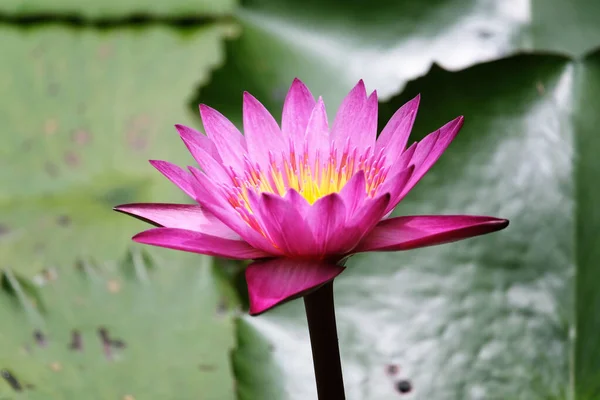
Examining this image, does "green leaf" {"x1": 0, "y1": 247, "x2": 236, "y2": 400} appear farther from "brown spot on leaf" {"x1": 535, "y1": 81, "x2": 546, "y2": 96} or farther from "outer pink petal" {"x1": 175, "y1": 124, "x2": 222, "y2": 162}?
"brown spot on leaf" {"x1": 535, "y1": 81, "x2": 546, "y2": 96}

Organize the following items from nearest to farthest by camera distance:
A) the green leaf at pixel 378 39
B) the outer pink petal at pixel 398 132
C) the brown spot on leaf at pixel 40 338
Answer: the outer pink petal at pixel 398 132, the brown spot on leaf at pixel 40 338, the green leaf at pixel 378 39

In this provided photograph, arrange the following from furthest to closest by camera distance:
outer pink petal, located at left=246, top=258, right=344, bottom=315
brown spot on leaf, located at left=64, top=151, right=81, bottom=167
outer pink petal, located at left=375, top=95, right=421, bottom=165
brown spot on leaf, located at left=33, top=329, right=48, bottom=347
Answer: brown spot on leaf, located at left=64, top=151, right=81, bottom=167 < brown spot on leaf, located at left=33, top=329, right=48, bottom=347 < outer pink petal, located at left=375, top=95, right=421, bottom=165 < outer pink petal, located at left=246, top=258, right=344, bottom=315

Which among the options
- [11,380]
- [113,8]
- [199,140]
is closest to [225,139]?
[199,140]

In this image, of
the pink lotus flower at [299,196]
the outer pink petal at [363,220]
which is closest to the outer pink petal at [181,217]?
the pink lotus flower at [299,196]

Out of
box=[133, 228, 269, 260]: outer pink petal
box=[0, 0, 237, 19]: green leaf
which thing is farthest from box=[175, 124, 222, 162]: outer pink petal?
box=[0, 0, 237, 19]: green leaf

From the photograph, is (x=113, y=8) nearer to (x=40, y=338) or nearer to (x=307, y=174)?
(x=40, y=338)

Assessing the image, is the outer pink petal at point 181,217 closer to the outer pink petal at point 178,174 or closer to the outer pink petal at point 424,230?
the outer pink petal at point 178,174

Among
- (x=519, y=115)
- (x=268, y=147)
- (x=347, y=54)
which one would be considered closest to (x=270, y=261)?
(x=268, y=147)

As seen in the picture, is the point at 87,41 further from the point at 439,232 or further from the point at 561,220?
the point at 439,232
